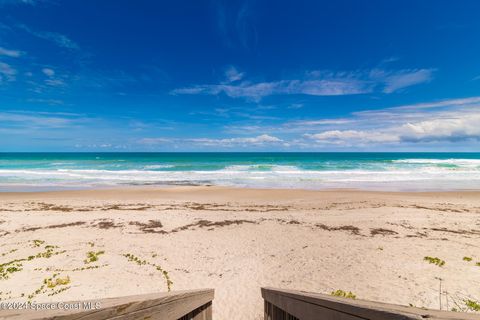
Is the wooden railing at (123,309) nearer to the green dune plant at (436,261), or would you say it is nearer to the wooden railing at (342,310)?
the wooden railing at (342,310)

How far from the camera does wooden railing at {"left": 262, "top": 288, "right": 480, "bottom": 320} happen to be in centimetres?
91

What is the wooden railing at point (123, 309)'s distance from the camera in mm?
964

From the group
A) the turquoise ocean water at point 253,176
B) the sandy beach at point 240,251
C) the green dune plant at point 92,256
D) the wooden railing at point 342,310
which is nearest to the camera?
the wooden railing at point 342,310

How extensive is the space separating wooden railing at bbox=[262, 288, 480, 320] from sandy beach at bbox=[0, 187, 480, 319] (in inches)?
126

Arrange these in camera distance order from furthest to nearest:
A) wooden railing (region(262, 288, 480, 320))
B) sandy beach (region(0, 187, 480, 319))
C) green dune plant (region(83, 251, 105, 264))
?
green dune plant (region(83, 251, 105, 264)), sandy beach (region(0, 187, 480, 319)), wooden railing (region(262, 288, 480, 320))

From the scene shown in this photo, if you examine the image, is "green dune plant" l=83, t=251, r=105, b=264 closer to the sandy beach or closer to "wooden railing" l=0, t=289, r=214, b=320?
the sandy beach

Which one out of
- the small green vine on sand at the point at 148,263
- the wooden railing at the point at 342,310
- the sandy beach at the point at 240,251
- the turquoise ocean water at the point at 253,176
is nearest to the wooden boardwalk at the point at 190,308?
the wooden railing at the point at 342,310

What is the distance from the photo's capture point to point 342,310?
4.51ft

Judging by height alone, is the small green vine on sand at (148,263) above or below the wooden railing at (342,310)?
below

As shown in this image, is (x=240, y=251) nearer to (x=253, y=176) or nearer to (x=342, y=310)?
(x=342, y=310)

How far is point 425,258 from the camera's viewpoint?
6.96 meters

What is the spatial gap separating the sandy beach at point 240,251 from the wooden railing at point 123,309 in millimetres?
3535

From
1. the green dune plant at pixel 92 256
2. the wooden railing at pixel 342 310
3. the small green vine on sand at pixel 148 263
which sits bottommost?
the small green vine on sand at pixel 148 263

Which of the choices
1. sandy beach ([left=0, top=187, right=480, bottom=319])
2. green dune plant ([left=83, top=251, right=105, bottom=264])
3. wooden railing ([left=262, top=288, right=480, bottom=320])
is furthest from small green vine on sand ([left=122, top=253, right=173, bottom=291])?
wooden railing ([left=262, top=288, right=480, bottom=320])
